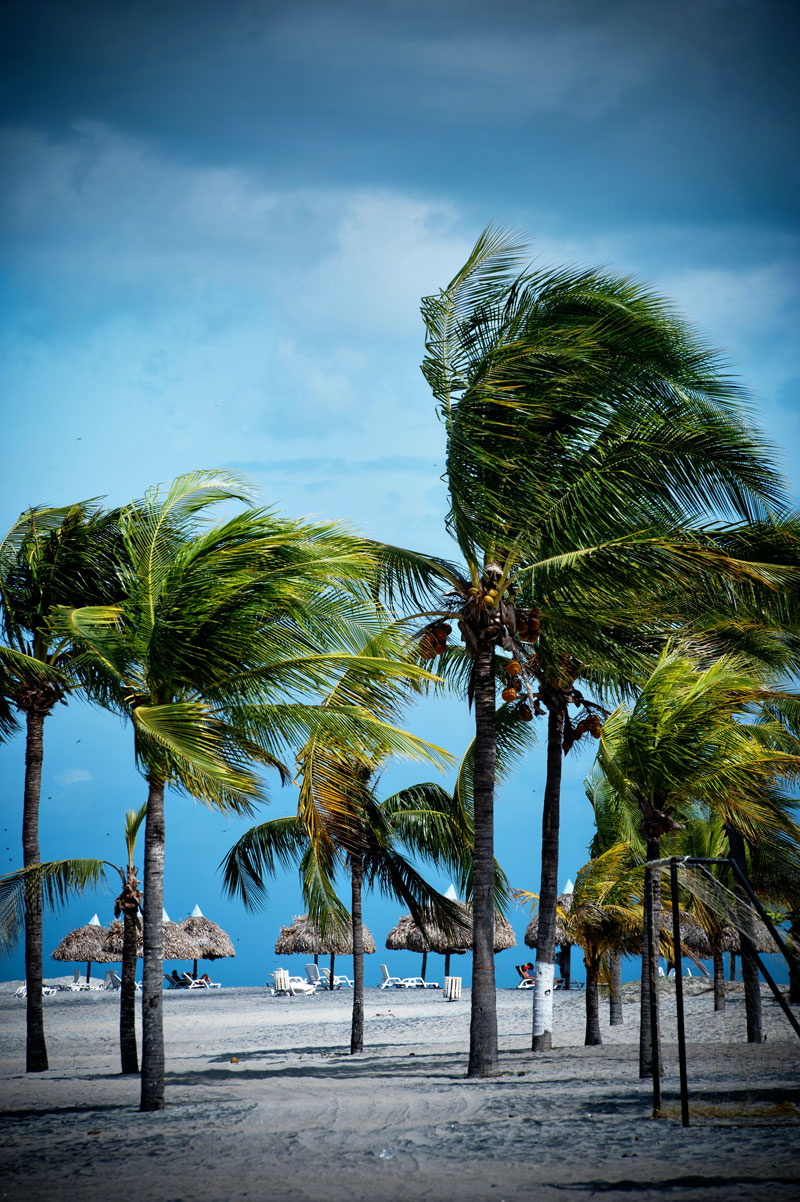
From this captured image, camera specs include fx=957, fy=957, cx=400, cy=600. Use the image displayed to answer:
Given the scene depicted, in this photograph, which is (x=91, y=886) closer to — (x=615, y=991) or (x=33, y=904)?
(x=33, y=904)

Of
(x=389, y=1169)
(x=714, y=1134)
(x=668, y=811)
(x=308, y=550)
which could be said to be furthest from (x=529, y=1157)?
(x=308, y=550)

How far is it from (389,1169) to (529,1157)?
3.04 feet

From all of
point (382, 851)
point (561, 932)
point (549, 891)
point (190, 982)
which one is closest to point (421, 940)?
point (561, 932)

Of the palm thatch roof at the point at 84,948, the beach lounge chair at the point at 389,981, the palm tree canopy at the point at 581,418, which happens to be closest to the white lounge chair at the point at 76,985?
the palm thatch roof at the point at 84,948

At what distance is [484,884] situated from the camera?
10359mm

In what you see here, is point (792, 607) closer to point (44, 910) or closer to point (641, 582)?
point (641, 582)

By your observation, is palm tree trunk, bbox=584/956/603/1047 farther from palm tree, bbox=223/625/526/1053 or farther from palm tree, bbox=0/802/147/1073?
palm tree, bbox=0/802/147/1073

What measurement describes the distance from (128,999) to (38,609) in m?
4.53

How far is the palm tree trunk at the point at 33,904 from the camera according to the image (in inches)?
417

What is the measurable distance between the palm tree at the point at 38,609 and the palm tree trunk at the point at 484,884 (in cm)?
437

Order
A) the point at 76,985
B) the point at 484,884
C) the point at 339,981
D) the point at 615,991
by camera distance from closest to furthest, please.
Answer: the point at 484,884 → the point at 615,991 → the point at 76,985 → the point at 339,981

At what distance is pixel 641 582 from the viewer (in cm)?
948

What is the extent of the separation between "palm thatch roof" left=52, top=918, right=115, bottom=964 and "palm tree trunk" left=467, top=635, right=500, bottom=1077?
22.1 m

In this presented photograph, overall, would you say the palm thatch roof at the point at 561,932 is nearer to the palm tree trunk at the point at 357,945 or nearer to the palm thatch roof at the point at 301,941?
the palm thatch roof at the point at 301,941
